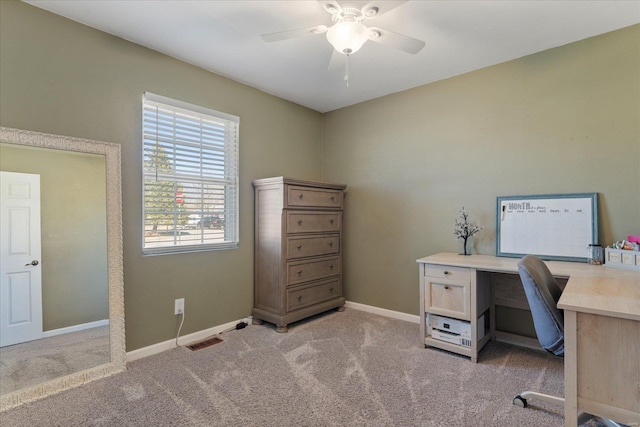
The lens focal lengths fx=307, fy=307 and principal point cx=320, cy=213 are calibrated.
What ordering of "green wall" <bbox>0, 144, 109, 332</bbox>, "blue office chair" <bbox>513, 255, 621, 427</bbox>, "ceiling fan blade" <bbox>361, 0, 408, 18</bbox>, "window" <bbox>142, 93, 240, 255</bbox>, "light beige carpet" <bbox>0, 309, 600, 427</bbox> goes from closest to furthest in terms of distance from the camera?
1. "blue office chair" <bbox>513, 255, 621, 427</bbox>
2. "ceiling fan blade" <bbox>361, 0, 408, 18</bbox>
3. "light beige carpet" <bbox>0, 309, 600, 427</bbox>
4. "green wall" <bbox>0, 144, 109, 332</bbox>
5. "window" <bbox>142, 93, 240, 255</bbox>

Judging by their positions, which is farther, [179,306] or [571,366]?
[179,306]

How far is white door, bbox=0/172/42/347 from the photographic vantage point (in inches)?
75.8

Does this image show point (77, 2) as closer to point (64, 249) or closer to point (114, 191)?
point (114, 191)

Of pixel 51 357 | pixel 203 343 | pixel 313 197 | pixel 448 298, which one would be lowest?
pixel 203 343

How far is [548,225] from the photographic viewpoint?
2467mm

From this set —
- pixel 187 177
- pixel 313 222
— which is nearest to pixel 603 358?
pixel 313 222

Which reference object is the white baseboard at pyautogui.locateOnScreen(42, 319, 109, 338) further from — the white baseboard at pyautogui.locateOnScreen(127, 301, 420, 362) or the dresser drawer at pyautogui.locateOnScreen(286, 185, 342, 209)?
the dresser drawer at pyautogui.locateOnScreen(286, 185, 342, 209)

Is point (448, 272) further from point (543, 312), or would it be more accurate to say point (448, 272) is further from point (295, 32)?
point (295, 32)

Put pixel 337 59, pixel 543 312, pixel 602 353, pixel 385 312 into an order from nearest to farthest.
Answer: pixel 602 353, pixel 543 312, pixel 337 59, pixel 385 312

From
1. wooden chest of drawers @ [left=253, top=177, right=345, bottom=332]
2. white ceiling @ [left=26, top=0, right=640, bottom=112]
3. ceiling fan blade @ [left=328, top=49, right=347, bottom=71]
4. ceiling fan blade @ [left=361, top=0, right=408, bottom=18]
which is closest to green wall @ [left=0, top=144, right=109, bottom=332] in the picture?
white ceiling @ [left=26, top=0, right=640, bottom=112]

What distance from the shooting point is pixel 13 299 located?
1963 mm

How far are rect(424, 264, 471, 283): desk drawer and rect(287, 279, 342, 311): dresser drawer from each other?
3.95ft

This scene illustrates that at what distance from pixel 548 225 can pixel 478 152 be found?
84 cm

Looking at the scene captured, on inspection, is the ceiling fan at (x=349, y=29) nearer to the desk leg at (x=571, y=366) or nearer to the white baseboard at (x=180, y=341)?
the desk leg at (x=571, y=366)
